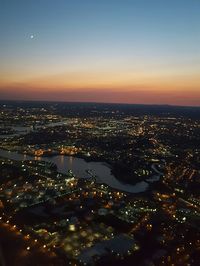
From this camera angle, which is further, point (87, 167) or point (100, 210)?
point (87, 167)

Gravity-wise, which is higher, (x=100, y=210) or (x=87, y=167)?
(x=100, y=210)

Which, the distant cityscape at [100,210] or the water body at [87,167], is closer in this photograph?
the distant cityscape at [100,210]

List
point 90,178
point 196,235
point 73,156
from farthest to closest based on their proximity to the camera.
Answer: point 73,156 → point 90,178 → point 196,235

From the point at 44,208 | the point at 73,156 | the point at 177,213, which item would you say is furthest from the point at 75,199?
the point at 73,156

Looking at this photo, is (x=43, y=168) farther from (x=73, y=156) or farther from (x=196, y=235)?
(x=196, y=235)

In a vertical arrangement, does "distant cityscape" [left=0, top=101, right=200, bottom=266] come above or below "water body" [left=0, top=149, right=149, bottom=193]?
above

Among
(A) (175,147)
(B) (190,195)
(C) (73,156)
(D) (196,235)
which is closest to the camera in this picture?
(D) (196,235)

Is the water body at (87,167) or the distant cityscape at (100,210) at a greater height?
the distant cityscape at (100,210)

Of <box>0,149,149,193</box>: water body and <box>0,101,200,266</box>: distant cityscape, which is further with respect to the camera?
<box>0,149,149,193</box>: water body
